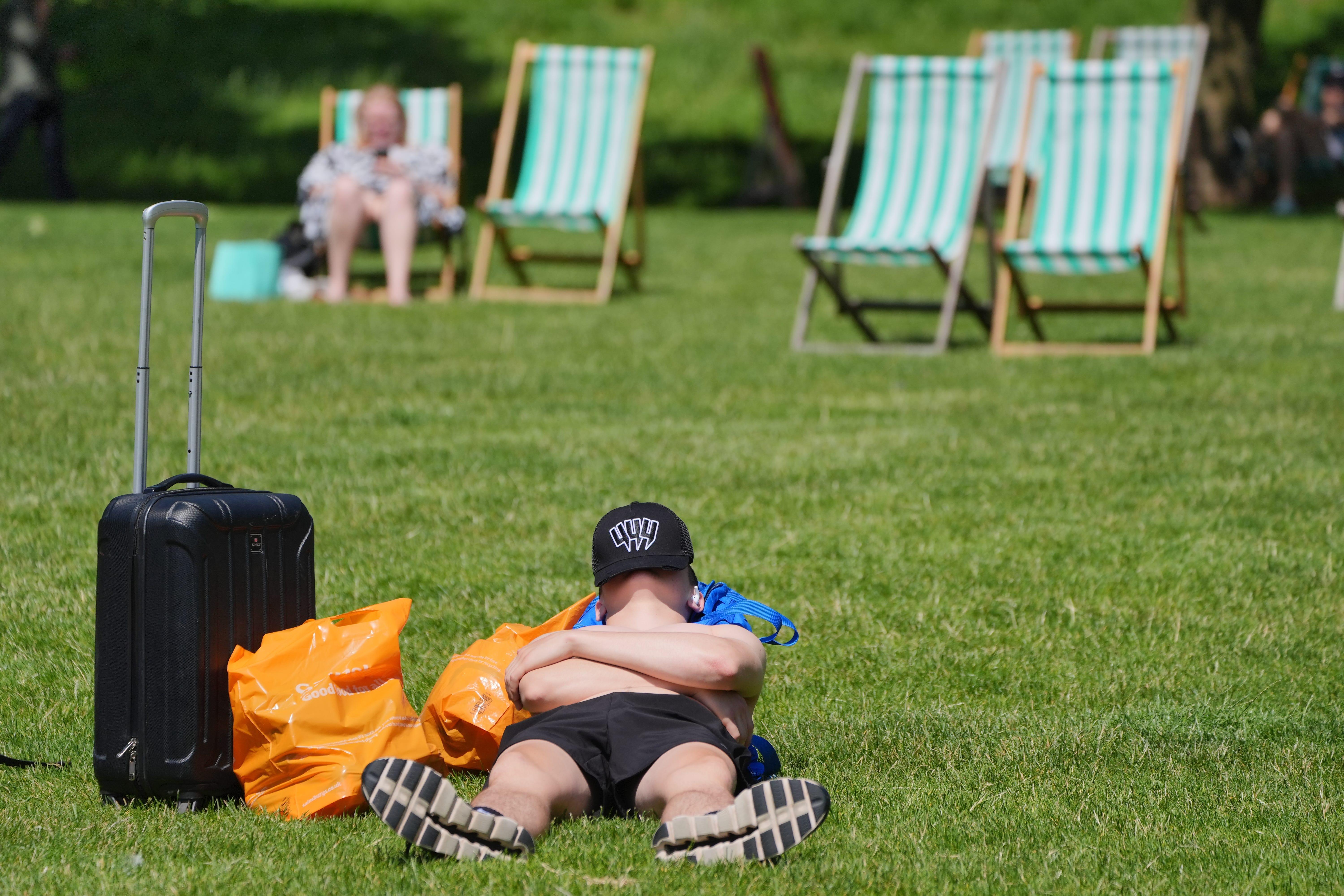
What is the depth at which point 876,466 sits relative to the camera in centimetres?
563

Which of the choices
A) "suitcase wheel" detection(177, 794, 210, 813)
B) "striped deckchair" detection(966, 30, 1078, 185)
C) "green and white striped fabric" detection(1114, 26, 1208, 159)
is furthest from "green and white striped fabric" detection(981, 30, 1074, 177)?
"suitcase wheel" detection(177, 794, 210, 813)

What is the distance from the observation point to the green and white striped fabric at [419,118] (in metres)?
10.7

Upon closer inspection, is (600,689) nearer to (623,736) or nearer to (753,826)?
(623,736)

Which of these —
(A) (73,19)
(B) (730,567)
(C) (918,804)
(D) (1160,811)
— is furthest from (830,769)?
(A) (73,19)

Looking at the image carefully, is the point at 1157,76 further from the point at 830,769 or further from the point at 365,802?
the point at 365,802

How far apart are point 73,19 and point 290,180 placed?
548cm

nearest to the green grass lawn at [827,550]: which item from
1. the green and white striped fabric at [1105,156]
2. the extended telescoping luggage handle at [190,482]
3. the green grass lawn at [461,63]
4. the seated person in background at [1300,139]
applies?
the extended telescoping luggage handle at [190,482]

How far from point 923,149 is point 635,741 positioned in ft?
21.7

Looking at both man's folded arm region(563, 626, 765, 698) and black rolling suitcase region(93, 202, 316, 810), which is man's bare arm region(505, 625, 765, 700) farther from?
black rolling suitcase region(93, 202, 316, 810)

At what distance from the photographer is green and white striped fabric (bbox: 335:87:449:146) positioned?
10664mm

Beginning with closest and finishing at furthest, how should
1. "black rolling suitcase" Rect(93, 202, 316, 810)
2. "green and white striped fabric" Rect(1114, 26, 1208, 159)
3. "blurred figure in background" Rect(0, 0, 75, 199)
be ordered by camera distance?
"black rolling suitcase" Rect(93, 202, 316, 810) → "green and white striped fabric" Rect(1114, 26, 1208, 159) → "blurred figure in background" Rect(0, 0, 75, 199)

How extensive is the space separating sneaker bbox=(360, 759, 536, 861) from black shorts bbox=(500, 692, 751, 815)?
0.97 ft

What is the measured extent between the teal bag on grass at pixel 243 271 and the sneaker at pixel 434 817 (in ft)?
23.5

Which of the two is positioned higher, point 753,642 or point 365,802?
point 753,642
